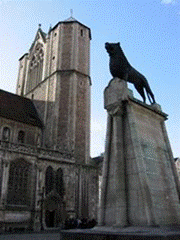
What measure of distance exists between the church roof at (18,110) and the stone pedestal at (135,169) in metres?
24.3

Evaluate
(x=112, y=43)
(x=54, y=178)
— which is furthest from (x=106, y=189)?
(x=54, y=178)

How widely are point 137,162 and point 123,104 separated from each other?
1.85 metres

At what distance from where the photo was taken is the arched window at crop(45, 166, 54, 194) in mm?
25609

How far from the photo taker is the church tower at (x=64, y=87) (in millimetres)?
31391

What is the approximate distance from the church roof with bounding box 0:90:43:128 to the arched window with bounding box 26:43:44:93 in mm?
4619

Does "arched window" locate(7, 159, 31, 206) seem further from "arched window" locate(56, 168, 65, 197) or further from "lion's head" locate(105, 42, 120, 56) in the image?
"lion's head" locate(105, 42, 120, 56)

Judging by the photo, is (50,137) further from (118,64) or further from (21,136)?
(118,64)

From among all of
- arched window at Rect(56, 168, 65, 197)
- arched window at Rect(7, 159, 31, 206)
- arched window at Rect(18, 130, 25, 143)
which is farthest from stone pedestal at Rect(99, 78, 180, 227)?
arched window at Rect(18, 130, 25, 143)

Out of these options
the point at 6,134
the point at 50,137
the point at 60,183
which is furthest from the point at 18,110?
the point at 60,183

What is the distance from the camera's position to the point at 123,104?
7457 mm

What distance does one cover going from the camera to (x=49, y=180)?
26.0m

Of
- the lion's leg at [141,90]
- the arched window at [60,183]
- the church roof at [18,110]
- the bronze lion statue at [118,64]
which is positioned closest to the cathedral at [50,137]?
the church roof at [18,110]

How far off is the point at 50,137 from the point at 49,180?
6929 mm

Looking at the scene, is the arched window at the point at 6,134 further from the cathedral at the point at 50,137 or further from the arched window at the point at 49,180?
the arched window at the point at 49,180
